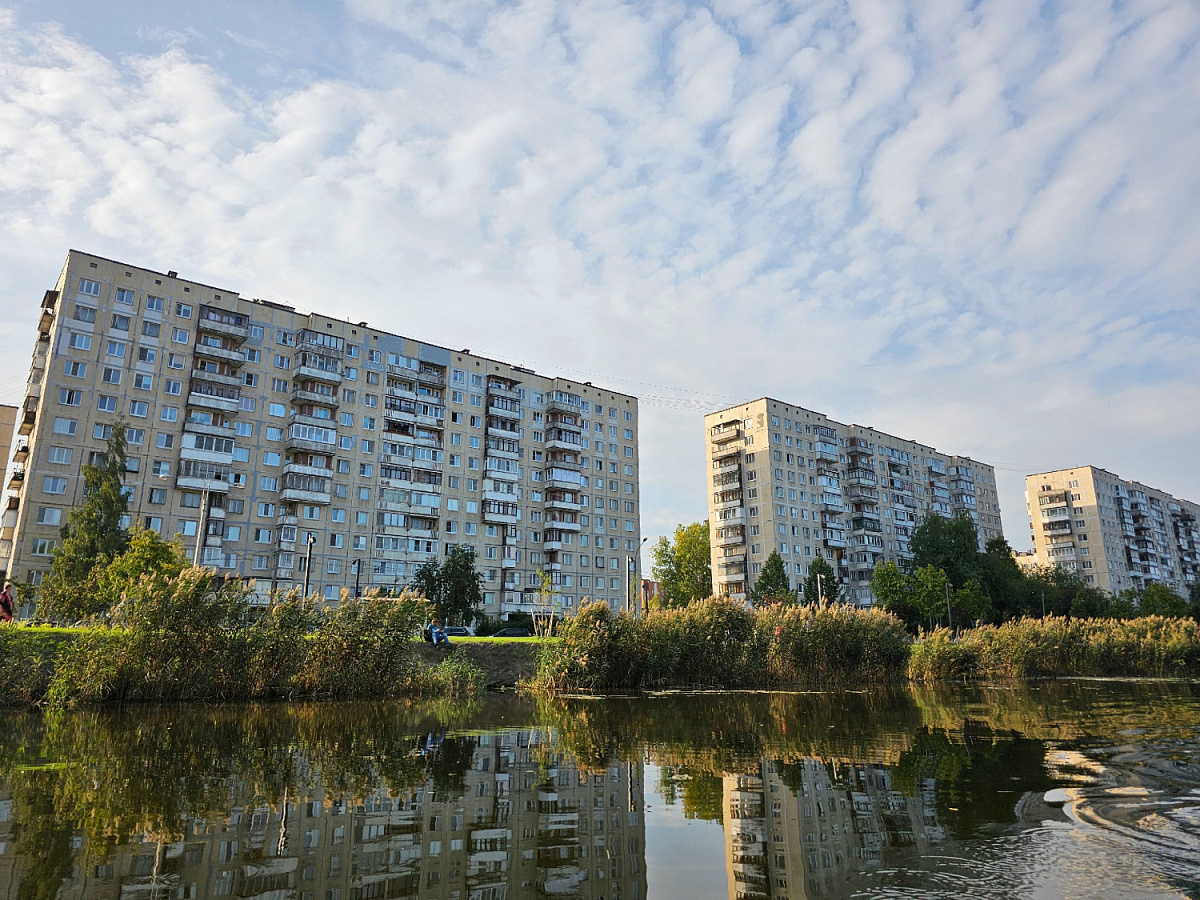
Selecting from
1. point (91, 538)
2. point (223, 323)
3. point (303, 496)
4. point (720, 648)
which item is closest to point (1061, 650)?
point (720, 648)

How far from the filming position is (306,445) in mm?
73312

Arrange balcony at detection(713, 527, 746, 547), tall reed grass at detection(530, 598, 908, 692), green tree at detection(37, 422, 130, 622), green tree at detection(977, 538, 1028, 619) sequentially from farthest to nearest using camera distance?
balcony at detection(713, 527, 746, 547), green tree at detection(977, 538, 1028, 619), green tree at detection(37, 422, 130, 622), tall reed grass at detection(530, 598, 908, 692)

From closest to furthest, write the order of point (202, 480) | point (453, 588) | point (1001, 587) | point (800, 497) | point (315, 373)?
1. point (202, 480)
2. point (453, 588)
3. point (315, 373)
4. point (1001, 587)
5. point (800, 497)

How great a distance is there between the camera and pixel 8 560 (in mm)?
59438

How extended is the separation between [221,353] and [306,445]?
432 inches

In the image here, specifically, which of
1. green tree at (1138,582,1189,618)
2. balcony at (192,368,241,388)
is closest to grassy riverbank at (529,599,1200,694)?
balcony at (192,368,241,388)

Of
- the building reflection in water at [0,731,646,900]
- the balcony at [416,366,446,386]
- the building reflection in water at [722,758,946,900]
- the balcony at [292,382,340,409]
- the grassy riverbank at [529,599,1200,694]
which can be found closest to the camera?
the building reflection in water at [0,731,646,900]

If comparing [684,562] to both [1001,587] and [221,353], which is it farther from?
[221,353]

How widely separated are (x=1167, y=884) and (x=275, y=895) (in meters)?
6.62

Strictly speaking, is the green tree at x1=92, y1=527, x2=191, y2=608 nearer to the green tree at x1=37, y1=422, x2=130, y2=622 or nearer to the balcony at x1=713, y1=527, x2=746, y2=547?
the green tree at x1=37, y1=422, x2=130, y2=622

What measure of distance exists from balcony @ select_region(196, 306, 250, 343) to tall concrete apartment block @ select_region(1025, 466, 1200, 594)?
138 m

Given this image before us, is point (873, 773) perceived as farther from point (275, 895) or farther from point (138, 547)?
point (138, 547)

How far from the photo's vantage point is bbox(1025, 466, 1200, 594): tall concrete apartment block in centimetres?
14038

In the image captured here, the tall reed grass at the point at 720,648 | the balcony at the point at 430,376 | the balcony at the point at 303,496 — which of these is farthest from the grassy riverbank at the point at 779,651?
the balcony at the point at 430,376
